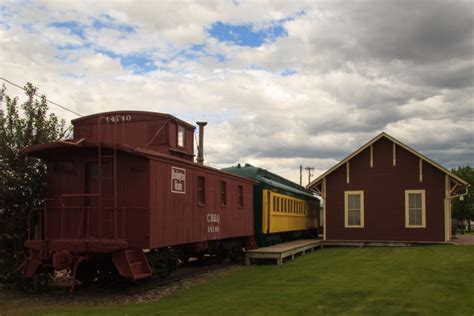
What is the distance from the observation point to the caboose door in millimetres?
12320

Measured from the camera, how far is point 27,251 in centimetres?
1291

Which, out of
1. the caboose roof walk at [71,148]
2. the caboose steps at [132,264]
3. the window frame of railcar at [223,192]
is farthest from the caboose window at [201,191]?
the caboose steps at [132,264]

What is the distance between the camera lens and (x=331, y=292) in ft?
37.5

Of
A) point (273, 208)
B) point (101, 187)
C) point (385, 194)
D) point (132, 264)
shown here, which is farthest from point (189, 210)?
point (385, 194)

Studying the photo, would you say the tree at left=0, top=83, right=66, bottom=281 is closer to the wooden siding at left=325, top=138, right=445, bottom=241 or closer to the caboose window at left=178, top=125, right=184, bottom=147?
the caboose window at left=178, top=125, right=184, bottom=147

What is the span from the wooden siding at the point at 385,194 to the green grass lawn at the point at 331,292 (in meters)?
7.12

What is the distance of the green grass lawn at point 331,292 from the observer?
9719mm

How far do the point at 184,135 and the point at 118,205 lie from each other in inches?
161

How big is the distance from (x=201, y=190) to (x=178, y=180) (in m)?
1.88

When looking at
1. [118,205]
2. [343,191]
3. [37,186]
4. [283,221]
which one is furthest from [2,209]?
A: [343,191]

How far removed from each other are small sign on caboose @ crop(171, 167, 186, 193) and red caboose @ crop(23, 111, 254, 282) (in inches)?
1.0

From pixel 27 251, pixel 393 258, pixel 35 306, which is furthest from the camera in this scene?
pixel 393 258

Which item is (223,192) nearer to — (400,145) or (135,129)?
(135,129)

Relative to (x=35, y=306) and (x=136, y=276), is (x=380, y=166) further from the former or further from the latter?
(x=35, y=306)
